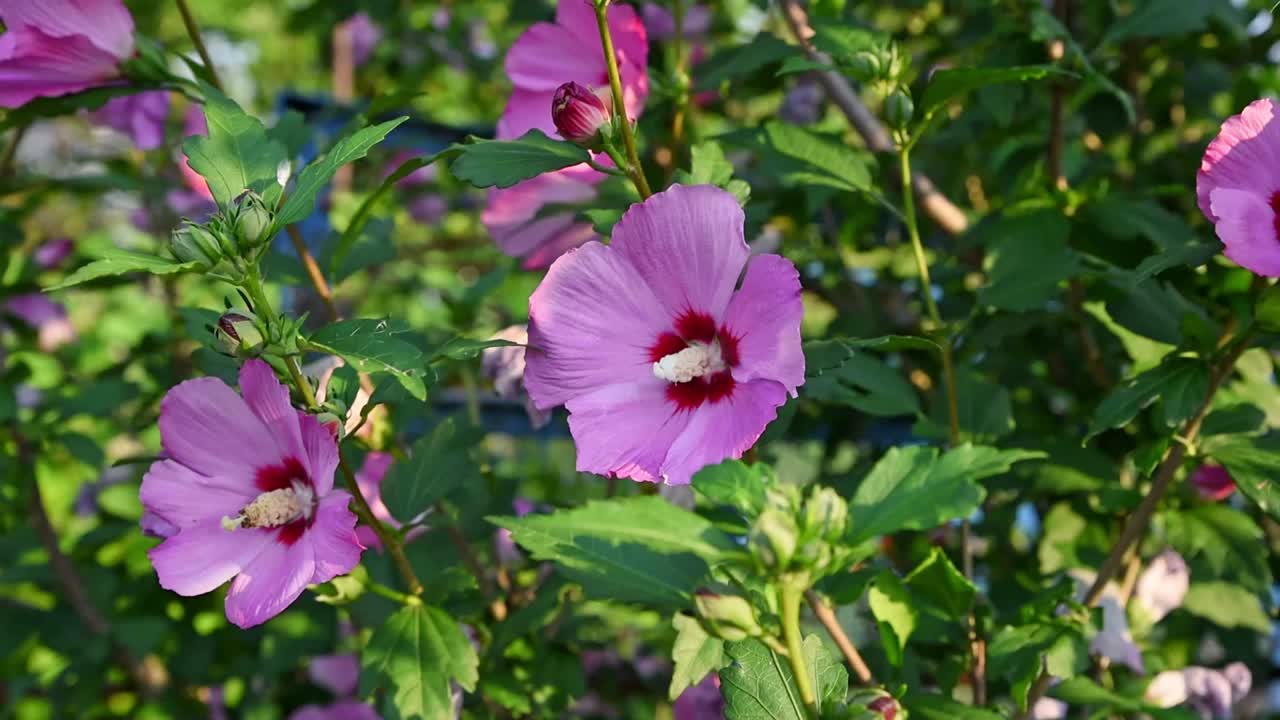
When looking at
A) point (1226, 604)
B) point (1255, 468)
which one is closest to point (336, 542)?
point (1255, 468)

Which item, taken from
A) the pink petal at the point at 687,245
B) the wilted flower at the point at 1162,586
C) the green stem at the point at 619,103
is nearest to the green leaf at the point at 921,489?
the pink petal at the point at 687,245

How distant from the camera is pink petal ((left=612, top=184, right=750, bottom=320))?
0.77m

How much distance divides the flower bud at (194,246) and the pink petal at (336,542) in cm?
19

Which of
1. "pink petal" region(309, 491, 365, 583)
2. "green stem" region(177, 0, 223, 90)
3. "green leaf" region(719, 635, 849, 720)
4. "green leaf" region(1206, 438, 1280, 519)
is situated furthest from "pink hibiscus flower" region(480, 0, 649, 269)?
"green leaf" region(1206, 438, 1280, 519)

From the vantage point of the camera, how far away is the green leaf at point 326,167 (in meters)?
0.81

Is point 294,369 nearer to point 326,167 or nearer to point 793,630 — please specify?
point 326,167

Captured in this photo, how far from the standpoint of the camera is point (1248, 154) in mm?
799

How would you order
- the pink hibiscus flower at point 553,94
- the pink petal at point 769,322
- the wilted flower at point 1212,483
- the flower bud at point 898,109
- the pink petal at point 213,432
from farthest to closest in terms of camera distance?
the wilted flower at point 1212,483 < the pink hibiscus flower at point 553,94 < the flower bud at point 898,109 < the pink petal at point 213,432 < the pink petal at point 769,322

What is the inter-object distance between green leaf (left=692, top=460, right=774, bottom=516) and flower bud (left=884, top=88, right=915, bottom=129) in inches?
17.3

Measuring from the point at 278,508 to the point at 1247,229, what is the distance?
2.47ft

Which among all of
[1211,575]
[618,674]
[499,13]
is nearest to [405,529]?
[618,674]

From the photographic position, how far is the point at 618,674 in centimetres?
167

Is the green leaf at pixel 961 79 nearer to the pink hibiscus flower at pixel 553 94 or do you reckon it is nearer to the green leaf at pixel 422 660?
the pink hibiscus flower at pixel 553 94

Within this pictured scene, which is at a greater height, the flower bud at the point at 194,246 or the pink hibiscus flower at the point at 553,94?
the flower bud at the point at 194,246
